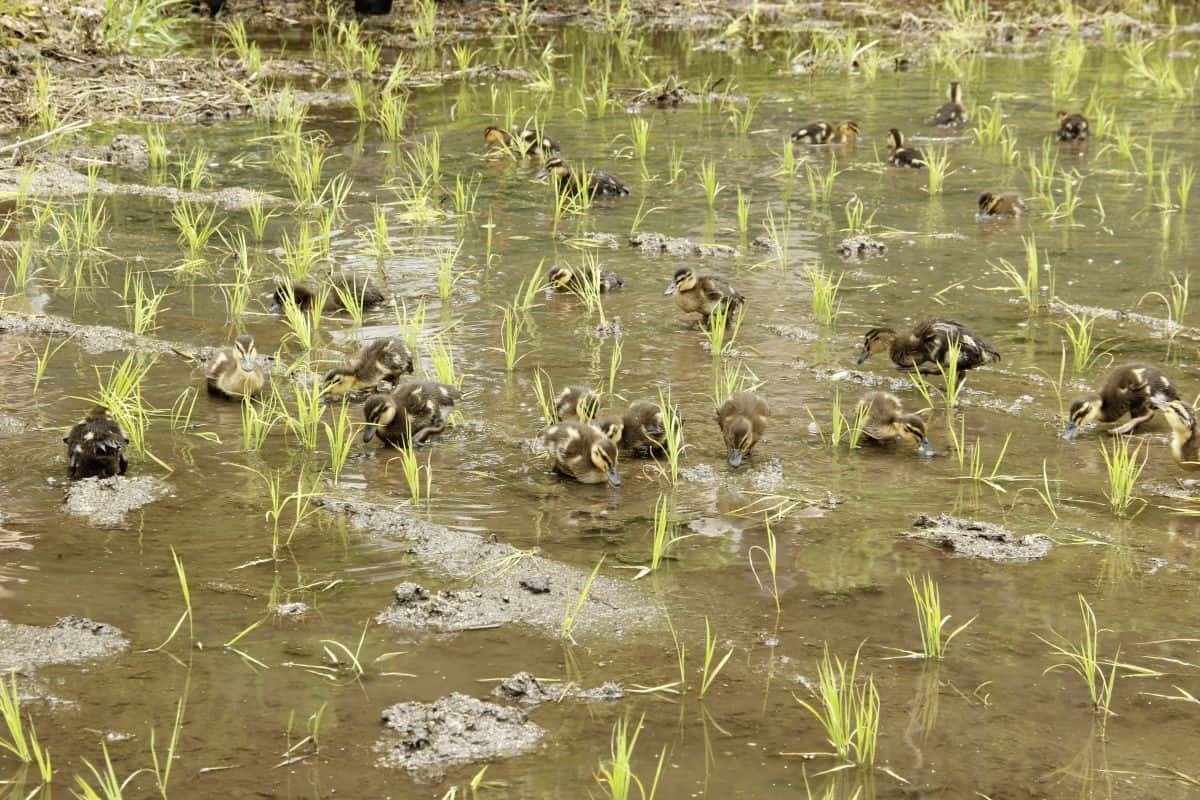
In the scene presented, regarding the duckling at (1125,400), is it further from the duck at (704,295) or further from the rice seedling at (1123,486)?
the duck at (704,295)

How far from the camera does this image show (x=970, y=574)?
4.35m

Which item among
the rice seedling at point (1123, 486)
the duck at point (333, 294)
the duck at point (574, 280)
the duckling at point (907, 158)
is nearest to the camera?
the rice seedling at point (1123, 486)

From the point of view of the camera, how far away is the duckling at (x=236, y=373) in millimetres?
5723

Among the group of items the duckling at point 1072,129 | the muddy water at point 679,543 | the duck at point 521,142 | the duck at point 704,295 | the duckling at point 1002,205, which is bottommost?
the muddy water at point 679,543

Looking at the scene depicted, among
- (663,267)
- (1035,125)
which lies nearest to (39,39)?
(663,267)

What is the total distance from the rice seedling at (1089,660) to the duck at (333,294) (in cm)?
376

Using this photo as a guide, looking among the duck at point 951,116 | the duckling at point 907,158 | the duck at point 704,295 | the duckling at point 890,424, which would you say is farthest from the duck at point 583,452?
the duck at point 951,116

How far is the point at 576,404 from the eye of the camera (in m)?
5.42

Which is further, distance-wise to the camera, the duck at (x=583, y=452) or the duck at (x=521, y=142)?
the duck at (x=521, y=142)

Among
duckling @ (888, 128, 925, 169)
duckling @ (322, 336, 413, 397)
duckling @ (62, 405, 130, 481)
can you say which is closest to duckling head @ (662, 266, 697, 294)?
duckling @ (322, 336, 413, 397)

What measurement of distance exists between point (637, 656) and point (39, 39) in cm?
990

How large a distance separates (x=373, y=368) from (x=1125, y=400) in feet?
9.22

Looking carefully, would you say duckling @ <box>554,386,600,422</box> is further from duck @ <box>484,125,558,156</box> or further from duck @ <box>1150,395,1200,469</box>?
duck @ <box>484,125,558,156</box>

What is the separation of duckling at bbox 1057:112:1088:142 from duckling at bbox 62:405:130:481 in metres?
7.26
